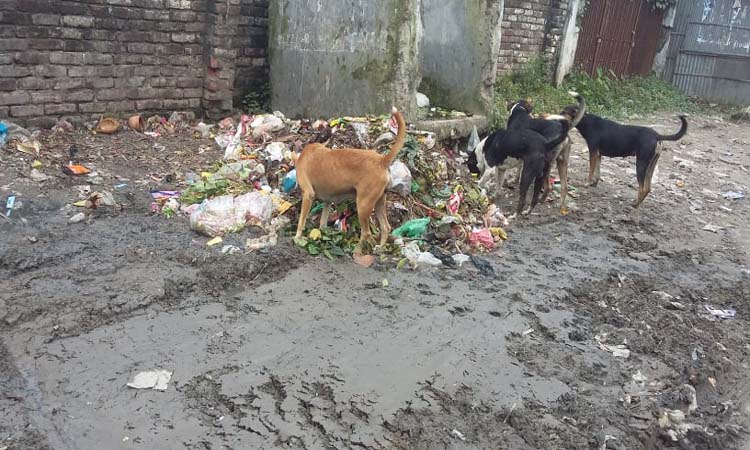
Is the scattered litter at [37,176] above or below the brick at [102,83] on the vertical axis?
below

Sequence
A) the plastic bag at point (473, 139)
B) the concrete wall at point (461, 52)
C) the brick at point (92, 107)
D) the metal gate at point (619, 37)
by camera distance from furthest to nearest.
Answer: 1. the metal gate at point (619, 37)
2. the concrete wall at point (461, 52)
3. the plastic bag at point (473, 139)
4. the brick at point (92, 107)

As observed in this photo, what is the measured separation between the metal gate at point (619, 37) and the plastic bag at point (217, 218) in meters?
10.0

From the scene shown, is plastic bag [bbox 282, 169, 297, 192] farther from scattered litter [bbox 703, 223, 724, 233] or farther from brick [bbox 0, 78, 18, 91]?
scattered litter [bbox 703, 223, 724, 233]

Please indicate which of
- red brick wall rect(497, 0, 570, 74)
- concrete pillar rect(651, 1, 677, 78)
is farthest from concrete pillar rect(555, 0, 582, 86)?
concrete pillar rect(651, 1, 677, 78)

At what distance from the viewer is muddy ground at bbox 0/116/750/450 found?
2.79m

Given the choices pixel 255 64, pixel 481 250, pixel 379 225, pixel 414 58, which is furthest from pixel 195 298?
pixel 255 64

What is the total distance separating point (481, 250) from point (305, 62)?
3.21m

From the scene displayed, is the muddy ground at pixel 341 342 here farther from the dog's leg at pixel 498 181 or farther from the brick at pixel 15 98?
the dog's leg at pixel 498 181

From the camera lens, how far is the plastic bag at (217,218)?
15.1 ft

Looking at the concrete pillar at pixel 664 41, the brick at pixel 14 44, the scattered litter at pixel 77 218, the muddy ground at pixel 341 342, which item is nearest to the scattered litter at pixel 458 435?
the muddy ground at pixel 341 342

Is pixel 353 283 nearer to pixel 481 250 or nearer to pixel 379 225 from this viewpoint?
pixel 379 225

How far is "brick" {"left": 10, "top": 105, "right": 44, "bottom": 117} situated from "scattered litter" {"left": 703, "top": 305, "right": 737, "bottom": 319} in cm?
608

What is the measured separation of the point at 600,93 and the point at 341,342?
10.7m

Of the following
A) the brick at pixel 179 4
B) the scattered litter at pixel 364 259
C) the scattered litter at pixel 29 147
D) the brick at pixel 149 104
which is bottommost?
the scattered litter at pixel 364 259
